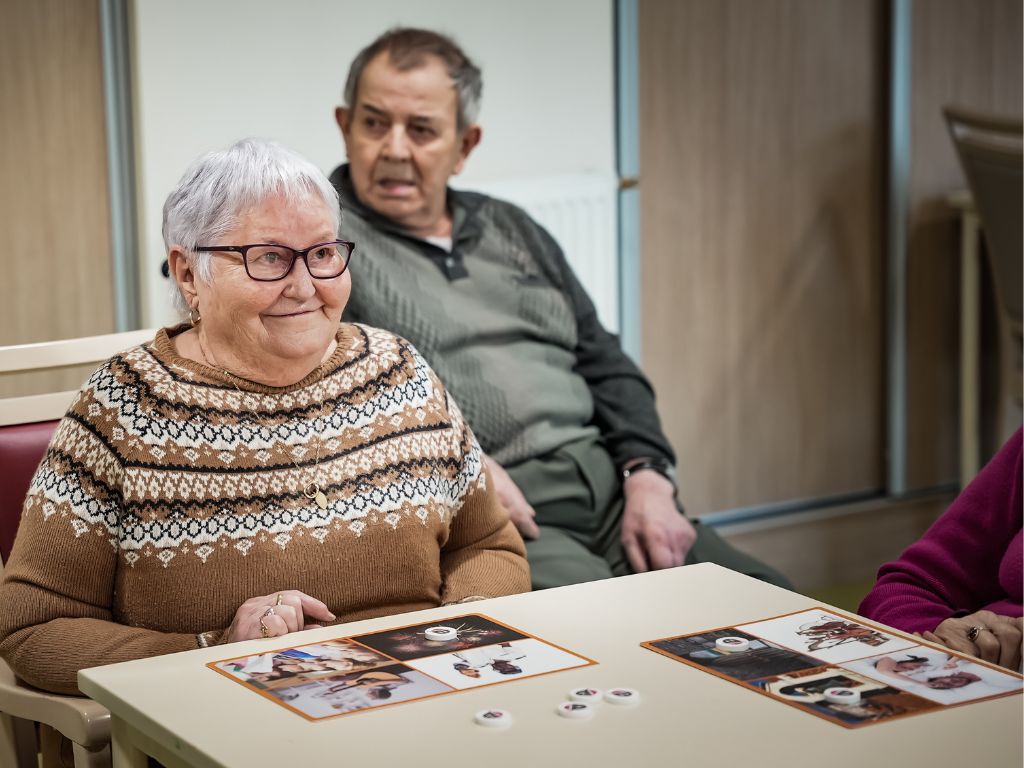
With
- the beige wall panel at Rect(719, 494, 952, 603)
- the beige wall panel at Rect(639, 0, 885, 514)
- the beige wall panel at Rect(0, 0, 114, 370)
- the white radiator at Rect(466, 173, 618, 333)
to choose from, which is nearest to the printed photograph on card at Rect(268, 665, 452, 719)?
the beige wall panel at Rect(0, 0, 114, 370)

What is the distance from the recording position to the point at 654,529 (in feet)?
7.71

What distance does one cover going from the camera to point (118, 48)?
2.73 meters

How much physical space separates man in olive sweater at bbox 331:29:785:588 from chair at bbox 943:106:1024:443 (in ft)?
4.19

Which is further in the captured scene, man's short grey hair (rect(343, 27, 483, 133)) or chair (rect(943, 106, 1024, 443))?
chair (rect(943, 106, 1024, 443))

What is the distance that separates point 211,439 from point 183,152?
51.1 inches

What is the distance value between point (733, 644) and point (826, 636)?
0.10 metres

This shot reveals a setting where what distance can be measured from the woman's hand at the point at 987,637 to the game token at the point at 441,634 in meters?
0.55

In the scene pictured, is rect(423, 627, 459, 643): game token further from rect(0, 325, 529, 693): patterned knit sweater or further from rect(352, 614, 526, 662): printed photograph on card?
rect(0, 325, 529, 693): patterned knit sweater

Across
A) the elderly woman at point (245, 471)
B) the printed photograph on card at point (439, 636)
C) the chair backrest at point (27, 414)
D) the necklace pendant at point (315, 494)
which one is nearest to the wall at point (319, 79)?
the chair backrest at point (27, 414)

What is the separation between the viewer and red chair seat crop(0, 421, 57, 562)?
181 cm

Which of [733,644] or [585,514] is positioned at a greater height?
[733,644]

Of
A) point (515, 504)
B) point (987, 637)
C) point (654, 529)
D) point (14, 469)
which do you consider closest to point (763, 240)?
point (654, 529)

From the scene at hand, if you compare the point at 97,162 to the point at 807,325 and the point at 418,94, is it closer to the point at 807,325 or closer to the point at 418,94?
the point at 418,94

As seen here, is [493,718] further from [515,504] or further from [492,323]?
[492,323]
